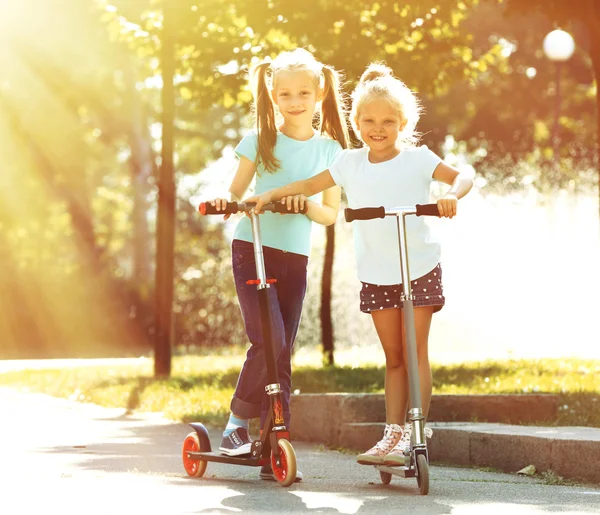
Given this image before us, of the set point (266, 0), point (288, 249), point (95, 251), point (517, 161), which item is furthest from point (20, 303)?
point (288, 249)

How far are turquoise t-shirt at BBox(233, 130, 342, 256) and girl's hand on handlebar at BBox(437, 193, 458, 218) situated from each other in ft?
3.23

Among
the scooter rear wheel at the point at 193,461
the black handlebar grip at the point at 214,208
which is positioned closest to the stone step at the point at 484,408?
the scooter rear wheel at the point at 193,461

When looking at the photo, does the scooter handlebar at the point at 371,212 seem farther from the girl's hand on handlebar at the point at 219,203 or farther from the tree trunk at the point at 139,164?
the tree trunk at the point at 139,164

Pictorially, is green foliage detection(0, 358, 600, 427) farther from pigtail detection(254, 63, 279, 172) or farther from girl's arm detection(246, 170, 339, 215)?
pigtail detection(254, 63, 279, 172)

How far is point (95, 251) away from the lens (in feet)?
99.3

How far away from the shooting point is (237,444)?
5922 mm

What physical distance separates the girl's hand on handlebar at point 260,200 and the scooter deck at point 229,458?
1.12 m

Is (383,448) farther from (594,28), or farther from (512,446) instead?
(594,28)

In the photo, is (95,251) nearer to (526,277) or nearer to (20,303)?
(20,303)

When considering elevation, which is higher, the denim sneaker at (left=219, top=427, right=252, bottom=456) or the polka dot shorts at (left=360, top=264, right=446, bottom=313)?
the polka dot shorts at (left=360, top=264, right=446, bottom=313)

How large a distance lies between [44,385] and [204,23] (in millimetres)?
4213

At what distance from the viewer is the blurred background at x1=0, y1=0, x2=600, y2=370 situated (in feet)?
44.2

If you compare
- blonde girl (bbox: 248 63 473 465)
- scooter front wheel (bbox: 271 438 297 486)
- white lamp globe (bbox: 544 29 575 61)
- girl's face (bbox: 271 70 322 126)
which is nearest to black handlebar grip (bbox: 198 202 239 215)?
Answer: blonde girl (bbox: 248 63 473 465)

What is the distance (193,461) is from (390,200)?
5.27ft
